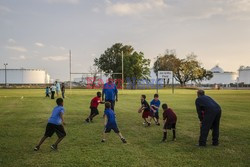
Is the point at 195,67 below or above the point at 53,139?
above

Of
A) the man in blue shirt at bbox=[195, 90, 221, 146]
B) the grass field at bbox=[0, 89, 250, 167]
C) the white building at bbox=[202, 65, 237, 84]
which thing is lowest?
the grass field at bbox=[0, 89, 250, 167]

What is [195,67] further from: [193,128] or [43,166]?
[43,166]

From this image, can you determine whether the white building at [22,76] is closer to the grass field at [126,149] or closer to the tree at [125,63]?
the tree at [125,63]

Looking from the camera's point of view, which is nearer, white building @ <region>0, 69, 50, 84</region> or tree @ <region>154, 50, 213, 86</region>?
tree @ <region>154, 50, 213, 86</region>

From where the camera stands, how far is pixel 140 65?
98.9m

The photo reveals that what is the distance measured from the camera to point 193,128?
13344mm

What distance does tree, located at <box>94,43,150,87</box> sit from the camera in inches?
3787

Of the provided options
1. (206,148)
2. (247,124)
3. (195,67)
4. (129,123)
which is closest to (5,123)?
(129,123)

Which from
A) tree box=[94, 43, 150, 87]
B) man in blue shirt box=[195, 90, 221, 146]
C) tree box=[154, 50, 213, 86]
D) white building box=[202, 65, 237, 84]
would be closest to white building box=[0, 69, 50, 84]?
tree box=[94, 43, 150, 87]

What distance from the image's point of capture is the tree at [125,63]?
316ft

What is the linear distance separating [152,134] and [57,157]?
460 cm

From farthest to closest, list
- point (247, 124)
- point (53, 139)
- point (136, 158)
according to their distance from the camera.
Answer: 1. point (247, 124)
2. point (53, 139)
3. point (136, 158)

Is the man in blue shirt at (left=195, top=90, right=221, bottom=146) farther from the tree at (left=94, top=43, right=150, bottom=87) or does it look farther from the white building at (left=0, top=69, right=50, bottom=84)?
the white building at (left=0, top=69, right=50, bottom=84)

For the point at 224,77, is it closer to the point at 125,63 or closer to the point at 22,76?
the point at 125,63
